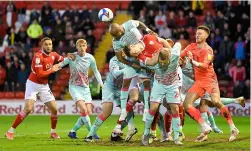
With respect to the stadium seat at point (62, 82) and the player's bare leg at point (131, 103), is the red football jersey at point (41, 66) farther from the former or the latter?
the stadium seat at point (62, 82)

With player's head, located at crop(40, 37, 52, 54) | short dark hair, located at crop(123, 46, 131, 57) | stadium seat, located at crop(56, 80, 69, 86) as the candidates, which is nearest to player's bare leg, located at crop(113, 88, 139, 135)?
short dark hair, located at crop(123, 46, 131, 57)

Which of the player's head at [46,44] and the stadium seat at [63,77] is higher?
the player's head at [46,44]

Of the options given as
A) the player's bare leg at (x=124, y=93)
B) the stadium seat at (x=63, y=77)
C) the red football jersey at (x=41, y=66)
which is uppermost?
the red football jersey at (x=41, y=66)

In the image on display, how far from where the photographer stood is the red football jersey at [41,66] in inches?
643

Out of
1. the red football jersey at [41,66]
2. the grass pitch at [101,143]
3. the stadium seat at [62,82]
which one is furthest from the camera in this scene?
the stadium seat at [62,82]

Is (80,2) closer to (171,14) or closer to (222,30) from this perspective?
(171,14)

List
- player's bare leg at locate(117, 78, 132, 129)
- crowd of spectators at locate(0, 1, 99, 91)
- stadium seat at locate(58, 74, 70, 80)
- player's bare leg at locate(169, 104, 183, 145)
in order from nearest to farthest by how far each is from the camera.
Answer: player's bare leg at locate(169, 104, 183, 145), player's bare leg at locate(117, 78, 132, 129), crowd of spectators at locate(0, 1, 99, 91), stadium seat at locate(58, 74, 70, 80)

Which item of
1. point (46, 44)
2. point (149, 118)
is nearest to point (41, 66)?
point (46, 44)

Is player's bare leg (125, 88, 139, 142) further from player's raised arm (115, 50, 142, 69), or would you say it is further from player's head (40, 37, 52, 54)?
player's head (40, 37, 52, 54)

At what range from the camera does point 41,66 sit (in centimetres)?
1636

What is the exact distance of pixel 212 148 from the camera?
13461 millimetres

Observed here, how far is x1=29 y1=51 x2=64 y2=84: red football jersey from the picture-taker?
16337mm

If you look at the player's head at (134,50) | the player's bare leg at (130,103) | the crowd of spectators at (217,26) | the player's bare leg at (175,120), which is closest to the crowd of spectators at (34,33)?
the crowd of spectators at (217,26)

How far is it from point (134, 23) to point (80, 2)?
61.8 feet
